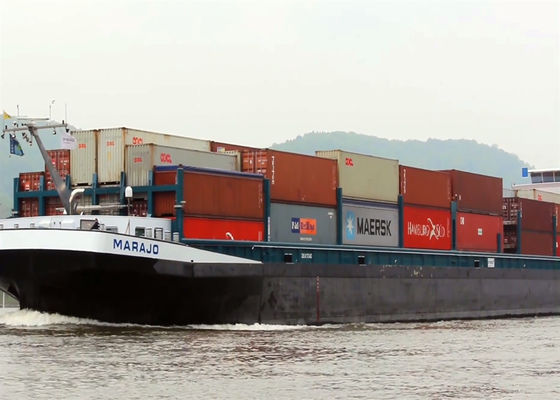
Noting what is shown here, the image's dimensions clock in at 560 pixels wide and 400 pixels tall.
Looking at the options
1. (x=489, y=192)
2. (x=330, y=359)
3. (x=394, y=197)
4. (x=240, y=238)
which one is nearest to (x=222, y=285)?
(x=240, y=238)

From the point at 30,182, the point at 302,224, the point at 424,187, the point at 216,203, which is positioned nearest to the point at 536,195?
A: the point at 424,187

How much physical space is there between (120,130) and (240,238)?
4.99m

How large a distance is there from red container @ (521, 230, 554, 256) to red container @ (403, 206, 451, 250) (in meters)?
7.39

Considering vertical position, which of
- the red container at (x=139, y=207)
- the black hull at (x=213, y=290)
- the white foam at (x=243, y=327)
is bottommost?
the white foam at (x=243, y=327)

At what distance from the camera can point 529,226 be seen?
46250 millimetres

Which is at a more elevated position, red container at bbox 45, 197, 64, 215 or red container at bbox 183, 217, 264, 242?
red container at bbox 45, 197, 64, 215

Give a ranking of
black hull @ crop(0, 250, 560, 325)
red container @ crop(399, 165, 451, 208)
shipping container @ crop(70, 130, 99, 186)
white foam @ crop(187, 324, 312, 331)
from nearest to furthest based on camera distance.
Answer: black hull @ crop(0, 250, 560, 325)
white foam @ crop(187, 324, 312, 331)
shipping container @ crop(70, 130, 99, 186)
red container @ crop(399, 165, 451, 208)

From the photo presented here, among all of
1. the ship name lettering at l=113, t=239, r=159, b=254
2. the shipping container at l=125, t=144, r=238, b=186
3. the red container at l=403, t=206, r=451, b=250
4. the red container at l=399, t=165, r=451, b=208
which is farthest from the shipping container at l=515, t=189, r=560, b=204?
the ship name lettering at l=113, t=239, r=159, b=254

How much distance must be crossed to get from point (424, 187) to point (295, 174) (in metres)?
8.36

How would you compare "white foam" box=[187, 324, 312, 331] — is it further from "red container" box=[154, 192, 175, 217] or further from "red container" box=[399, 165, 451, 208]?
"red container" box=[399, 165, 451, 208]

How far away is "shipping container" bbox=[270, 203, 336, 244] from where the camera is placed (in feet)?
105

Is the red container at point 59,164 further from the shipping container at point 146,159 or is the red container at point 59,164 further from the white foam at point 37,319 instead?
the white foam at point 37,319

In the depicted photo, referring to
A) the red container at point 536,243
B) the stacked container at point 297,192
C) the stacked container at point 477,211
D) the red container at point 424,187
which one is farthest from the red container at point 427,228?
the red container at point 536,243

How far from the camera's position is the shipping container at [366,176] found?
35125 millimetres
